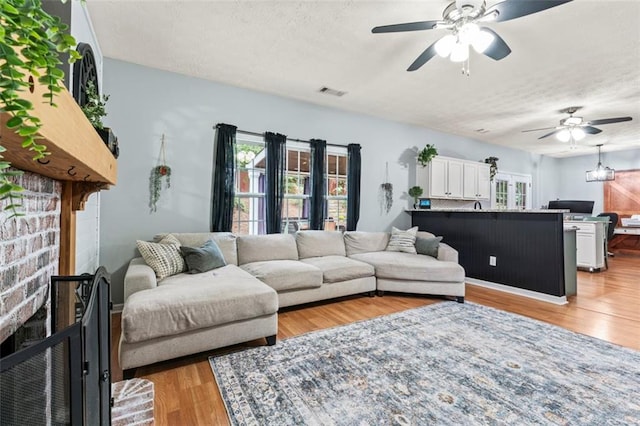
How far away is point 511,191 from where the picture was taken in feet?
24.1

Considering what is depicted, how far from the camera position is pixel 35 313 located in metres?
1.17

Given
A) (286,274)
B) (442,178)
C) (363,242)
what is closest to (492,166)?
(442,178)

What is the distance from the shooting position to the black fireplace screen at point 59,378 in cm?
65

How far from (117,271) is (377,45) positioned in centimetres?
359

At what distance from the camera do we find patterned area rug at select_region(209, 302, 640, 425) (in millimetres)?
1597

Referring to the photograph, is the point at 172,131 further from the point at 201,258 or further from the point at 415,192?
the point at 415,192

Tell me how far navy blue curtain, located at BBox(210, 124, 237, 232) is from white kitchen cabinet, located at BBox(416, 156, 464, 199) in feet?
11.5

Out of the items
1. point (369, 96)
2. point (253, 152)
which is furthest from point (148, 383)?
point (369, 96)

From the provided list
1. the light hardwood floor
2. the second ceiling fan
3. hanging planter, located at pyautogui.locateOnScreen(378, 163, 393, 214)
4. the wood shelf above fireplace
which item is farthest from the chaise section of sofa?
hanging planter, located at pyautogui.locateOnScreen(378, 163, 393, 214)

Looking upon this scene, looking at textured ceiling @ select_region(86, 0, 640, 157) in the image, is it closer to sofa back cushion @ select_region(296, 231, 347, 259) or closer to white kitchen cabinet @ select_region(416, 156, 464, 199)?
white kitchen cabinet @ select_region(416, 156, 464, 199)

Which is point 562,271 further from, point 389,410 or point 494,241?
point 389,410

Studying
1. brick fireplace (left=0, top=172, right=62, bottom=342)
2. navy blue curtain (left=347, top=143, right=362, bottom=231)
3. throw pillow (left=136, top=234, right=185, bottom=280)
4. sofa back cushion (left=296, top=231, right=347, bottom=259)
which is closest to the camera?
brick fireplace (left=0, top=172, right=62, bottom=342)

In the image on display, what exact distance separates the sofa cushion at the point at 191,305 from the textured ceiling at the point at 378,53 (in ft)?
7.28

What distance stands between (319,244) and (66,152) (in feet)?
11.1
